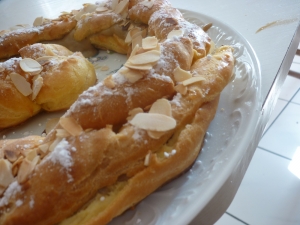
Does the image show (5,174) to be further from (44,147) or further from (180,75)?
(180,75)

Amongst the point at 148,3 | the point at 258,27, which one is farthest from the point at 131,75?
the point at 258,27

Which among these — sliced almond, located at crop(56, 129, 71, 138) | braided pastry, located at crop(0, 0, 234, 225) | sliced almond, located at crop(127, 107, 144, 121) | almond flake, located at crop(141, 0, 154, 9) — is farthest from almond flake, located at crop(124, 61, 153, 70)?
almond flake, located at crop(141, 0, 154, 9)

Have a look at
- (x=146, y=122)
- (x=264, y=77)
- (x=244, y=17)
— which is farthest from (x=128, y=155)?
(x=244, y=17)

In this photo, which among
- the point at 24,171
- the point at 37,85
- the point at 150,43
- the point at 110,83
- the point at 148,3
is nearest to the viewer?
the point at 24,171

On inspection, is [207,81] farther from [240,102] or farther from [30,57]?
[30,57]

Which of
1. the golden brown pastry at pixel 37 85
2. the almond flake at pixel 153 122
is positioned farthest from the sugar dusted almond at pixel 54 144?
the golden brown pastry at pixel 37 85

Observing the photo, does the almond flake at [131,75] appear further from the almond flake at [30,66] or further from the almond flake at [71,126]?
the almond flake at [30,66]
